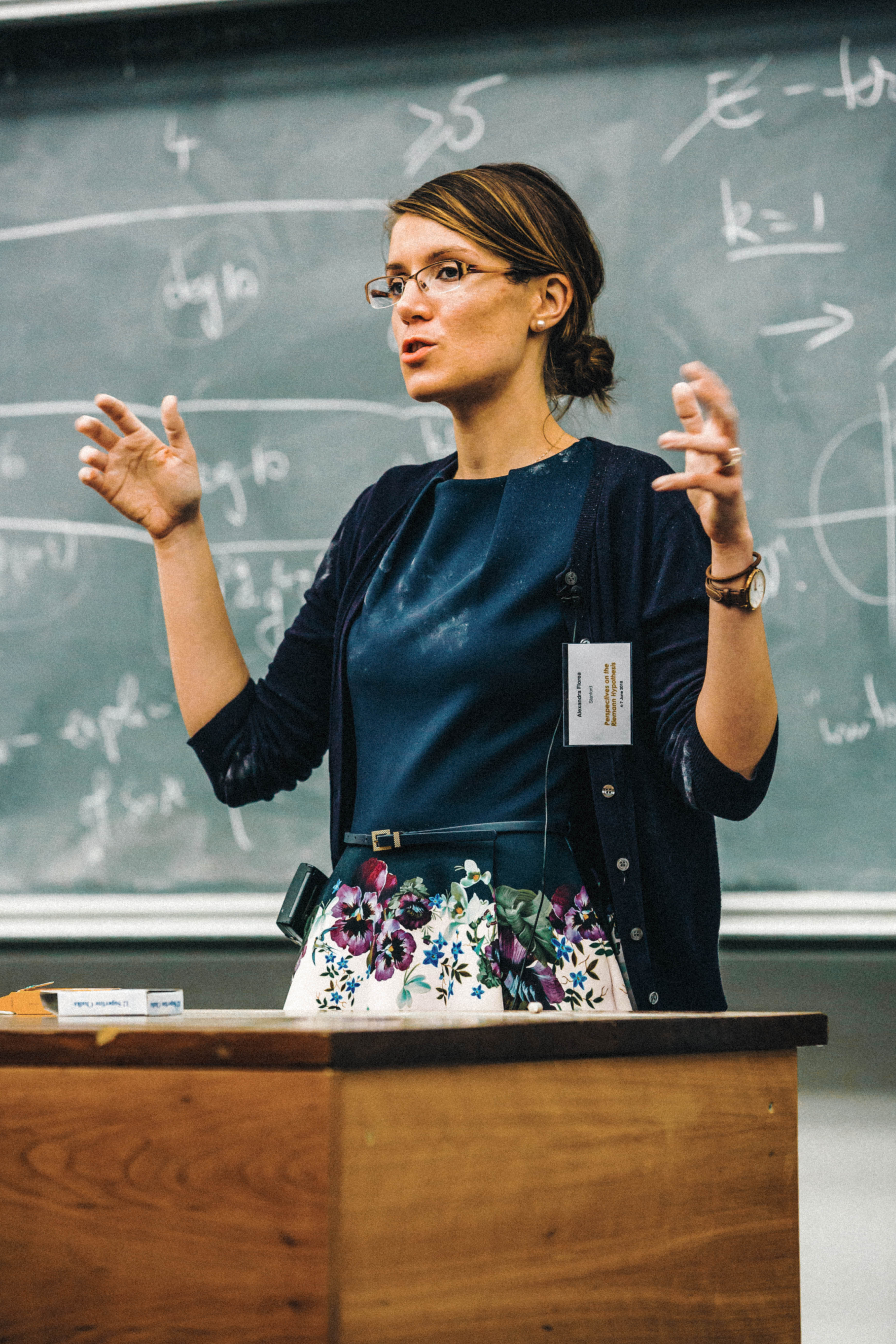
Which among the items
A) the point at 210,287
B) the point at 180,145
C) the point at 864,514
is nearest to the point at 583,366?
the point at 864,514

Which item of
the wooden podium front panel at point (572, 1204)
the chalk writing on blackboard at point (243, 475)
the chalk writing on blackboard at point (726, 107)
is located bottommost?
the wooden podium front panel at point (572, 1204)

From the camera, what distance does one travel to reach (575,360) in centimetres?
132

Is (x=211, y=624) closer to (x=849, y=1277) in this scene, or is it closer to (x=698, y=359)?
(x=698, y=359)

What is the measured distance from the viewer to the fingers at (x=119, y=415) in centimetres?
115

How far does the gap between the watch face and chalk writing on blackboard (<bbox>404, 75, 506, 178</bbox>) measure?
4.15 feet

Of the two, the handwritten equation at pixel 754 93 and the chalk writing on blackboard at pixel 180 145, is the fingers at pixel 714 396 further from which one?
the chalk writing on blackboard at pixel 180 145

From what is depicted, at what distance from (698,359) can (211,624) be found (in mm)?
983

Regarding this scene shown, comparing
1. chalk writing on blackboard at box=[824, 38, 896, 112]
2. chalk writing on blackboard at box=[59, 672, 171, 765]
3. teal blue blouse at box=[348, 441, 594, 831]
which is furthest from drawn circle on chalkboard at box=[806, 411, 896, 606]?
chalk writing on blackboard at box=[59, 672, 171, 765]

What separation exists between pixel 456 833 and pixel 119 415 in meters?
0.49

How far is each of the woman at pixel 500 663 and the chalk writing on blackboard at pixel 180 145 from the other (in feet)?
2.89

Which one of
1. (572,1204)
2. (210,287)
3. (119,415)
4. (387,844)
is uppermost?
(210,287)

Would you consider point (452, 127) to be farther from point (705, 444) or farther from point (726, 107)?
point (705, 444)

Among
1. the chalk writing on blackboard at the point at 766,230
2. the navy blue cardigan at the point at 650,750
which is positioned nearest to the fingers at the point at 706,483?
the navy blue cardigan at the point at 650,750

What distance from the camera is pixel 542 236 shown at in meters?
1.27
